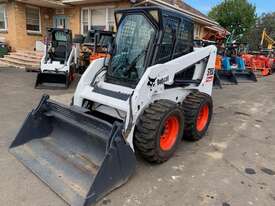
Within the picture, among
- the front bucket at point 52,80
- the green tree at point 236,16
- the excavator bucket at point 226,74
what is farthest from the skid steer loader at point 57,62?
the green tree at point 236,16

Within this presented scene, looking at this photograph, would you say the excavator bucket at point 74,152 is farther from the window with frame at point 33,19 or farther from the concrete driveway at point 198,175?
the window with frame at point 33,19

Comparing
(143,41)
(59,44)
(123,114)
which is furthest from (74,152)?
(59,44)

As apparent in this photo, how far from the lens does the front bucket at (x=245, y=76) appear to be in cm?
1224

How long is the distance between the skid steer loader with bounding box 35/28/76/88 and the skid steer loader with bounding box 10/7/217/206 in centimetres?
493

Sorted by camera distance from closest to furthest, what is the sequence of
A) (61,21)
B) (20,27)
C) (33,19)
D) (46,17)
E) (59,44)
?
1. (59,44)
2. (20,27)
3. (33,19)
4. (61,21)
5. (46,17)

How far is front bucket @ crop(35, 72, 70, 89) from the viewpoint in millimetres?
8453

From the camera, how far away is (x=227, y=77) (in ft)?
38.2

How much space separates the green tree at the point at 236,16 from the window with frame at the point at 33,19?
2366 centimetres

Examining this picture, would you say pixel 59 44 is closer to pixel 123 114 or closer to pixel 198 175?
pixel 123 114

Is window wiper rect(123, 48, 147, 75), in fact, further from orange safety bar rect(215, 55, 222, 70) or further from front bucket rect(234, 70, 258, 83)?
front bucket rect(234, 70, 258, 83)

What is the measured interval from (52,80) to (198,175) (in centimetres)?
678

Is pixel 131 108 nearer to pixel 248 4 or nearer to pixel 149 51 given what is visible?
pixel 149 51

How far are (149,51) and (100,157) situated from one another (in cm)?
167

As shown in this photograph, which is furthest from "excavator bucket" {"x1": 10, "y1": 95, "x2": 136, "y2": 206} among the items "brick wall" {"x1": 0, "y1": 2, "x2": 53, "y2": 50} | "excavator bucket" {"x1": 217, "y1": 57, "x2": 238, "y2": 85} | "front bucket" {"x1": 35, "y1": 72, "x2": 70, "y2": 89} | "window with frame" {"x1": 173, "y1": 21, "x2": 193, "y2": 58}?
"brick wall" {"x1": 0, "y1": 2, "x2": 53, "y2": 50}
